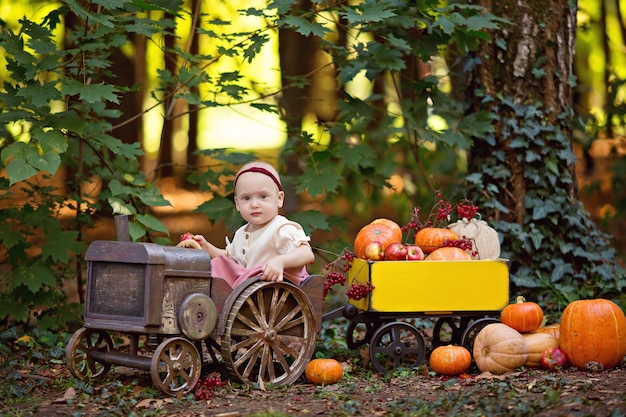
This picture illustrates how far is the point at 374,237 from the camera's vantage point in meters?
4.70

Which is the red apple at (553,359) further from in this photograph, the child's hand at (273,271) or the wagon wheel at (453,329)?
the child's hand at (273,271)

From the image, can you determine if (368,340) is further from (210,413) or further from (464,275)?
(210,413)

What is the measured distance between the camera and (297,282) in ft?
14.8

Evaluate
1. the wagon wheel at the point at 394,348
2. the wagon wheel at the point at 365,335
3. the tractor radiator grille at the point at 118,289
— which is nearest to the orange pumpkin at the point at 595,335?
the wagon wheel at the point at 394,348

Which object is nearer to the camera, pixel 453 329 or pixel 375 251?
pixel 375 251

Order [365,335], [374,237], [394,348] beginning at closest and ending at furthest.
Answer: [394,348] < [374,237] < [365,335]

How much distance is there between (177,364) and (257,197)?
109 cm

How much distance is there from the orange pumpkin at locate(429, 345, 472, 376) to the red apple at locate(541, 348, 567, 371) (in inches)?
16.8

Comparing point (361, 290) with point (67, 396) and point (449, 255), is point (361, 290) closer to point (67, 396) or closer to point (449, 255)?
point (449, 255)

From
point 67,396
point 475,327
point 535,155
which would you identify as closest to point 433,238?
point 475,327

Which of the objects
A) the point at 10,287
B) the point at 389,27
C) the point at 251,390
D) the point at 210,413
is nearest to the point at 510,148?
the point at 389,27

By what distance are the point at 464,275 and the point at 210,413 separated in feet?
5.94

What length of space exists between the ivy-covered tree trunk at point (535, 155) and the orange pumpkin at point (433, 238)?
1425 mm

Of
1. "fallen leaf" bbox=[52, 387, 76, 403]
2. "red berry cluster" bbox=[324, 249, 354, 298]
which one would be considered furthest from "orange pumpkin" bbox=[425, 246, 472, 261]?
"fallen leaf" bbox=[52, 387, 76, 403]
